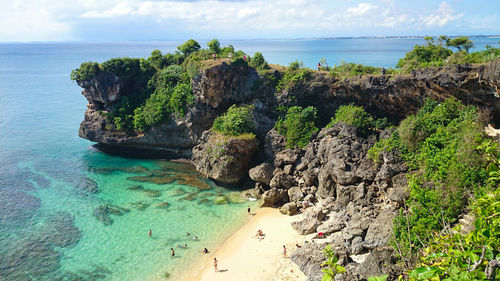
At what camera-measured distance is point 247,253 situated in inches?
826

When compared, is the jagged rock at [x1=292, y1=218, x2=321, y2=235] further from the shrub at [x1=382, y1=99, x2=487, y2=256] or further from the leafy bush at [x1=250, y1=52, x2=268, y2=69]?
the leafy bush at [x1=250, y1=52, x2=268, y2=69]

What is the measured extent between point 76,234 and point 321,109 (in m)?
23.0

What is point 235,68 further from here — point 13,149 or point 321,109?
point 13,149

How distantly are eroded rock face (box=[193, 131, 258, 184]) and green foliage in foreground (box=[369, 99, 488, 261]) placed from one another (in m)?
10.9

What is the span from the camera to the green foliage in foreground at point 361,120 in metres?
27.2

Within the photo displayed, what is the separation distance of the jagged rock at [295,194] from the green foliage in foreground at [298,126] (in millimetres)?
4408

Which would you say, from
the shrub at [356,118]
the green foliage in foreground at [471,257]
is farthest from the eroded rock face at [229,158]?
the green foliage in foreground at [471,257]

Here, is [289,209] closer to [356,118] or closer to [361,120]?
[356,118]

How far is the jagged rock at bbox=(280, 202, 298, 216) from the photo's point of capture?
24.8 meters

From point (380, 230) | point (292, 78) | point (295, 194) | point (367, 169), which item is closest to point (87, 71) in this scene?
point (292, 78)

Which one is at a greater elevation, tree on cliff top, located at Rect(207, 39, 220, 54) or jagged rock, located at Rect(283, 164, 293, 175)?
tree on cliff top, located at Rect(207, 39, 220, 54)

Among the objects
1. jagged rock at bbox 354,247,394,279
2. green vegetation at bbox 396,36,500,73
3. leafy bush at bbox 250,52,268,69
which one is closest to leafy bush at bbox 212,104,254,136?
leafy bush at bbox 250,52,268,69

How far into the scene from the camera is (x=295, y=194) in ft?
86.4

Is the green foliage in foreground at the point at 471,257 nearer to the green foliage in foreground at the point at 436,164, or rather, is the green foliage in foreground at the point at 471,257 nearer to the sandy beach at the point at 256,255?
the green foliage in foreground at the point at 436,164
